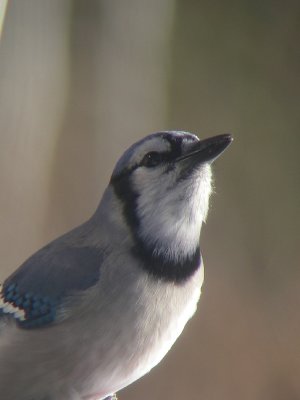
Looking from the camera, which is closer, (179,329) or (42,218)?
(179,329)

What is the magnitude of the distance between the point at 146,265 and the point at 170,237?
0.04m

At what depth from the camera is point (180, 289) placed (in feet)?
2.58

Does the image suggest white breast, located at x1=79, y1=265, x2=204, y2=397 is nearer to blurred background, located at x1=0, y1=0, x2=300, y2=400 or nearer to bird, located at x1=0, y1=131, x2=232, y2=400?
bird, located at x1=0, y1=131, x2=232, y2=400

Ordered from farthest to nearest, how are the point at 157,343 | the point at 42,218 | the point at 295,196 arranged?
the point at 295,196 < the point at 42,218 < the point at 157,343

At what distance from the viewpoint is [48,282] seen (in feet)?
2.71

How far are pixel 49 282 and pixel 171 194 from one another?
18cm

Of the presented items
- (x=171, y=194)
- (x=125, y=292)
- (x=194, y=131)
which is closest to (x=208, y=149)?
(x=171, y=194)

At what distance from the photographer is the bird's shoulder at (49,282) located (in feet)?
2.59

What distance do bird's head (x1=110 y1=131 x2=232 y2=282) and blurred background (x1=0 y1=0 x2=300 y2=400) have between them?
0.80 m

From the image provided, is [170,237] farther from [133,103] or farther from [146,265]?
[133,103]

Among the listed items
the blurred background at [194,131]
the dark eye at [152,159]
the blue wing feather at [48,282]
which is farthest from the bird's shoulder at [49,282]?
the blurred background at [194,131]

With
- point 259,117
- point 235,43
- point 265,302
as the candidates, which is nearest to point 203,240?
point 265,302

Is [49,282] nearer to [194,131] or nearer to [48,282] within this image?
[48,282]

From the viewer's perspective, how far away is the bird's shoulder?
0.79 meters
